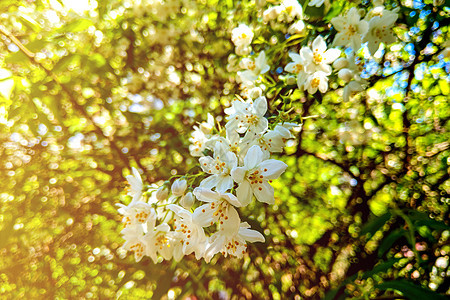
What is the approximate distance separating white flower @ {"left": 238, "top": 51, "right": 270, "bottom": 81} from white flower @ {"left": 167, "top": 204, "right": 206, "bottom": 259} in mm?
659

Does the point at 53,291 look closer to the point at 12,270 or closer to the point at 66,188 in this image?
the point at 12,270

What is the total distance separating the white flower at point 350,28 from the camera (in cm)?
96

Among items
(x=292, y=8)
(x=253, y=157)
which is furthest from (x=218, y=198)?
(x=292, y=8)

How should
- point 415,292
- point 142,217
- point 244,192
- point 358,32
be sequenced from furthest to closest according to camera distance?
1. point 358,32
2. point 142,217
3. point 244,192
4. point 415,292

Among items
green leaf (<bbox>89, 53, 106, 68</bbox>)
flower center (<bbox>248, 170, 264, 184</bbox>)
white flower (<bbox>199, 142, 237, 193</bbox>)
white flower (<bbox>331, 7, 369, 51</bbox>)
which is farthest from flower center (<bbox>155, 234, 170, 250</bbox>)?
white flower (<bbox>331, 7, 369, 51</bbox>)

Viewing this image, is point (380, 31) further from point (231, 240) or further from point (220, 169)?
point (231, 240)

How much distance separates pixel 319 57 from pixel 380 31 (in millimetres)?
229

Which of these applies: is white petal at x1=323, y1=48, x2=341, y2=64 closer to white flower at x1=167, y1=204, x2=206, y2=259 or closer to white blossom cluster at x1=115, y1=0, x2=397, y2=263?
white blossom cluster at x1=115, y1=0, x2=397, y2=263

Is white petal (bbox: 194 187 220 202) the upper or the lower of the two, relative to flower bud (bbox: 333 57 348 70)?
lower

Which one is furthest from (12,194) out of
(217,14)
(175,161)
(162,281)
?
(217,14)

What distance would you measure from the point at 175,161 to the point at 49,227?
1.41 m

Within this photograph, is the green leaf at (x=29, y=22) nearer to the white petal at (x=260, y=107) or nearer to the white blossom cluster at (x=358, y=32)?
the white petal at (x=260, y=107)

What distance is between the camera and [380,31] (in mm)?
995

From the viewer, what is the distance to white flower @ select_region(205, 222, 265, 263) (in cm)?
75
